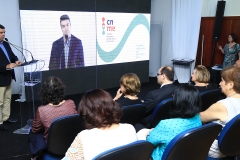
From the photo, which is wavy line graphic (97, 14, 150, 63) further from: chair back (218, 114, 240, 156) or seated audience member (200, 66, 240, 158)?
chair back (218, 114, 240, 156)

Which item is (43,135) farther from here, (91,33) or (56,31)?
(91,33)

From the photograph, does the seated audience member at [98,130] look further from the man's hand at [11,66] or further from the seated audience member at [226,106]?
the man's hand at [11,66]

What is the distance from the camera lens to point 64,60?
5102 millimetres

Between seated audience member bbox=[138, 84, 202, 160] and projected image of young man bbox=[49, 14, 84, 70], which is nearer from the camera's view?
seated audience member bbox=[138, 84, 202, 160]

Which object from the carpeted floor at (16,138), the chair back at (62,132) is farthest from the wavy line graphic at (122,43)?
the chair back at (62,132)

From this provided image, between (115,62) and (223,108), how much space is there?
4.17 metres

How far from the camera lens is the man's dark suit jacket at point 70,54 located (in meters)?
4.93

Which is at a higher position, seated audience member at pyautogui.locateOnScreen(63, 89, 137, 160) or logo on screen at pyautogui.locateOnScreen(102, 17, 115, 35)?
logo on screen at pyautogui.locateOnScreen(102, 17, 115, 35)

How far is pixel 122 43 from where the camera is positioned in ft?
19.2

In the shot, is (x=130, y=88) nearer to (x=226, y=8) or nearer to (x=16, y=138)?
(x=16, y=138)

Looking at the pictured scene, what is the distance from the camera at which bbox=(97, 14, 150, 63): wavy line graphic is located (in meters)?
5.62

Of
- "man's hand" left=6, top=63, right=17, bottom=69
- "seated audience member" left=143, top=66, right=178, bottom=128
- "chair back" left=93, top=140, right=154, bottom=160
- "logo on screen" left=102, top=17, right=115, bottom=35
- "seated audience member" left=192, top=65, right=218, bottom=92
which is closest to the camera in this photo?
"chair back" left=93, top=140, right=154, bottom=160

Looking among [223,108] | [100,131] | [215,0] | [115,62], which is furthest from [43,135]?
[215,0]

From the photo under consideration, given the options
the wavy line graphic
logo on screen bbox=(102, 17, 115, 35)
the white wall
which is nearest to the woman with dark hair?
the white wall
